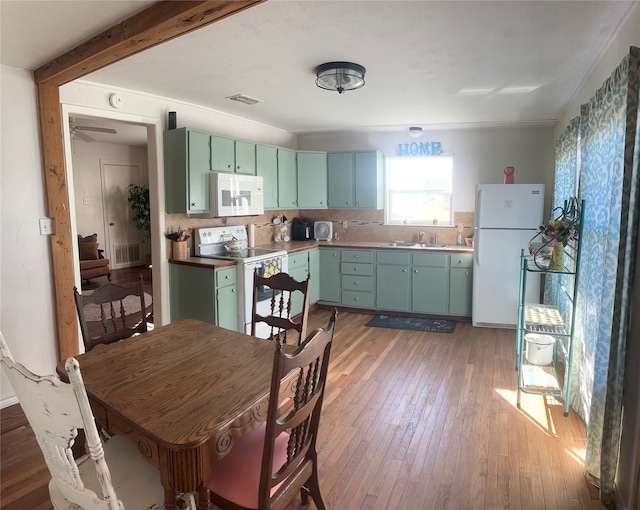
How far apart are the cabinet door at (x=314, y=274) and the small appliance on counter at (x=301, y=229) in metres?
0.52

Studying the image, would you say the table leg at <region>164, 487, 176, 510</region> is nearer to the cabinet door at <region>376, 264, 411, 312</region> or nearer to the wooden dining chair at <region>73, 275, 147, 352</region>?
the wooden dining chair at <region>73, 275, 147, 352</region>

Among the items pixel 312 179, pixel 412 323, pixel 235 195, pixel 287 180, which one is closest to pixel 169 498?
pixel 235 195

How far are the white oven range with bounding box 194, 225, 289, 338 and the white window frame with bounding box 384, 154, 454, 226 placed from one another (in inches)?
73.7

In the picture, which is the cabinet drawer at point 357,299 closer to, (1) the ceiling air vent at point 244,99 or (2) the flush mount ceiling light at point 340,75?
(1) the ceiling air vent at point 244,99

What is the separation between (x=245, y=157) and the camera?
4.50 m

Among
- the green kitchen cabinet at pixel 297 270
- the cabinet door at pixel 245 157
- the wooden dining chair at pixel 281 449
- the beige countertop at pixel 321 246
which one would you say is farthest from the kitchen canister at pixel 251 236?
the wooden dining chair at pixel 281 449

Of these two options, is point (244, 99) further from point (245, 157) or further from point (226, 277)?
point (226, 277)

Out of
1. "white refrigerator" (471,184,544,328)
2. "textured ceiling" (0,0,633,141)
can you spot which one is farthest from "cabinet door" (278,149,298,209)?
"white refrigerator" (471,184,544,328)

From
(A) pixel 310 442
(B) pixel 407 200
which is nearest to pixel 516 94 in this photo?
(B) pixel 407 200

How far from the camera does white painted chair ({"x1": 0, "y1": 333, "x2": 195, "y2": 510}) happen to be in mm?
1135

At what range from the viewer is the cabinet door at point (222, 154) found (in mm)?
4074

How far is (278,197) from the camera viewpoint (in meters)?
5.09

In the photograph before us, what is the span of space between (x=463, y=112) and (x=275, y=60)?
8.07 ft

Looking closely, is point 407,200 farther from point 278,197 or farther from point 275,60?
point 275,60
